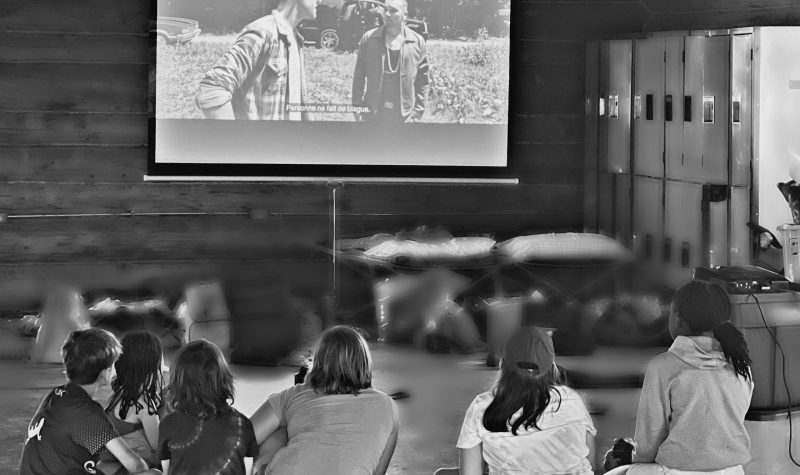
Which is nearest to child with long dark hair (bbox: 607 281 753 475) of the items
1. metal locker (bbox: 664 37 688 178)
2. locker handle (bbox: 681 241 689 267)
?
locker handle (bbox: 681 241 689 267)

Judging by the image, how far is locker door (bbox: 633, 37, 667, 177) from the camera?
7.13 meters

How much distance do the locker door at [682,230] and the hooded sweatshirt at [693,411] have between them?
11.7 feet

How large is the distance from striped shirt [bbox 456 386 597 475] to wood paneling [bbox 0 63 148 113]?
5238 millimetres

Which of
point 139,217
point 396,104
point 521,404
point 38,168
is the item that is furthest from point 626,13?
point 521,404

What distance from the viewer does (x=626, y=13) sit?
8148mm

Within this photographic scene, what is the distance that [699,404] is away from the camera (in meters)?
3.06

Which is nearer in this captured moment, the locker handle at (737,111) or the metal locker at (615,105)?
the locker handle at (737,111)

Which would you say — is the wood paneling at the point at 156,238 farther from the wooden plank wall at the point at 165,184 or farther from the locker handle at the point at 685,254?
the locker handle at the point at 685,254

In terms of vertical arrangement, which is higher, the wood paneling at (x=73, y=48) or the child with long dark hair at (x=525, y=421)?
the wood paneling at (x=73, y=48)

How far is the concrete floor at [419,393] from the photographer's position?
4.76 m

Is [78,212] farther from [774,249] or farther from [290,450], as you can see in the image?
[290,450]

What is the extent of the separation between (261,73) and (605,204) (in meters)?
2.48

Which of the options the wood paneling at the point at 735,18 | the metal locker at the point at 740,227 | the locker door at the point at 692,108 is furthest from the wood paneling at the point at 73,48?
the metal locker at the point at 740,227

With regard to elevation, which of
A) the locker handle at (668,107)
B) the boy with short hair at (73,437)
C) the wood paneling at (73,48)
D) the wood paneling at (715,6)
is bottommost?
the boy with short hair at (73,437)
